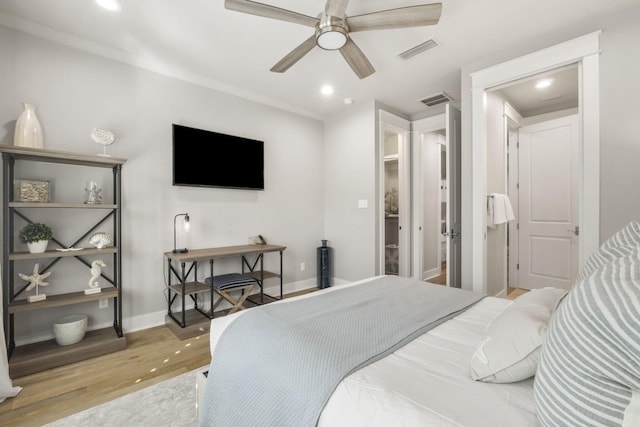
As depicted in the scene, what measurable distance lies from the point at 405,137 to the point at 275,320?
3897 mm

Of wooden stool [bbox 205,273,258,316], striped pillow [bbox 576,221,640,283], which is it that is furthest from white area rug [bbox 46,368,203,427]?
striped pillow [bbox 576,221,640,283]

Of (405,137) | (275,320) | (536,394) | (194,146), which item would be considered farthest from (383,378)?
(405,137)

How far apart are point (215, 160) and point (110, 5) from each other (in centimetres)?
157

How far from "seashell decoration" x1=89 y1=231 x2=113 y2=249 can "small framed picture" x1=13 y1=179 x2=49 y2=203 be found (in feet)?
1.42

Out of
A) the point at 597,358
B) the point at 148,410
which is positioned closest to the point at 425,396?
the point at 597,358

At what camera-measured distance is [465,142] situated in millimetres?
2943

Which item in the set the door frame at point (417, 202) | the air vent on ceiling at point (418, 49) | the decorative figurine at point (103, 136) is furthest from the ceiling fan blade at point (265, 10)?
the door frame at point (417, 202)

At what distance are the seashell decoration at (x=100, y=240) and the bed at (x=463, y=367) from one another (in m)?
1.64

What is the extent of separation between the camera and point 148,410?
5.54 feet

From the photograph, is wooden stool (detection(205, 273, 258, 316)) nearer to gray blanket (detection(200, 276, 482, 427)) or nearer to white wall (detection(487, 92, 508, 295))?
gray blanket (detection(200, 276, 482, 427))

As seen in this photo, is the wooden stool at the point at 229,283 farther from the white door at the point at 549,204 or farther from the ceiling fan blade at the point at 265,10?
the white door at the point at 549,204

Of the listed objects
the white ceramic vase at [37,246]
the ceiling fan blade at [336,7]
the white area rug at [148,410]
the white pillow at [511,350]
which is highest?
the ceiling fan blade at [336,7]

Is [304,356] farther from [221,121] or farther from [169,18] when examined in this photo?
[221,121]

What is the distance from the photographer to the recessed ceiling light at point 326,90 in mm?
3512
